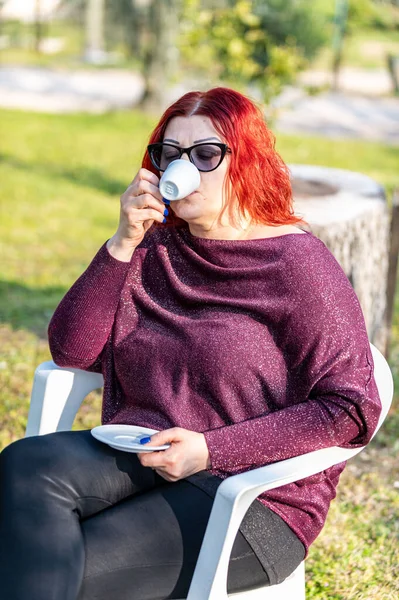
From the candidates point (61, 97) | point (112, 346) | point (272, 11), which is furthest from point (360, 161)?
point (112, 346)

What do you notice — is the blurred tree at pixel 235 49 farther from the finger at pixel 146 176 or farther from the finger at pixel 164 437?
the finger at pixel 164 437

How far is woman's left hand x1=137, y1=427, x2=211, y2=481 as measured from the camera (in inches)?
76.9

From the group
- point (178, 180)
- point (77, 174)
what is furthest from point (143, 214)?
point (77, 174)

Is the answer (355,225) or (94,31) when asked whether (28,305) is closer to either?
(355,225)

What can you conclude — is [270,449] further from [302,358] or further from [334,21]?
[334,21]

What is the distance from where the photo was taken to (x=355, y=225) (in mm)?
3869

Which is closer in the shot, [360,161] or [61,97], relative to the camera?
[360,161]

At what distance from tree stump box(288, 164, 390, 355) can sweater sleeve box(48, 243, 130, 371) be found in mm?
1497

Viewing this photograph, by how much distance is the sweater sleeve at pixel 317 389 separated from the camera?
1.99 meters

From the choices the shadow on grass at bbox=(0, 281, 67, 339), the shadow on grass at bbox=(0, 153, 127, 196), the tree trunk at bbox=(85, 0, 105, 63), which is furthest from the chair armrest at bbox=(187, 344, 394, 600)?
the tree trunk at bbox=(85, 0, 105, 63)

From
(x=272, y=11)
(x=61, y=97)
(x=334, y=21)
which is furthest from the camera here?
(x=334, y=21)

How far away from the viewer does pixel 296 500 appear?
204 cm

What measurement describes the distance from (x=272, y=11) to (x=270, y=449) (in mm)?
17086

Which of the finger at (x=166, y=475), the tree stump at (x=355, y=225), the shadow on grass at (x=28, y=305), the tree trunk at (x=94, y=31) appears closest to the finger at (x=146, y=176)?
the finger at (x=166, y=475)
